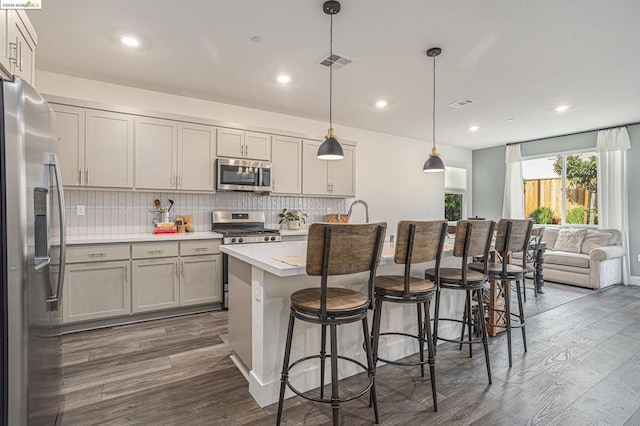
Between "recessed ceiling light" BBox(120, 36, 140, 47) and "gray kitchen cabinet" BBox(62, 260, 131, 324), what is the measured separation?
2083mm

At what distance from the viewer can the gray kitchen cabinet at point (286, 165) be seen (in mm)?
4559

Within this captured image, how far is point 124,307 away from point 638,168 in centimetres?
776

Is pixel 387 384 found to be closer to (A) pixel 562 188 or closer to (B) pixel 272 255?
(B) pixel 272 255

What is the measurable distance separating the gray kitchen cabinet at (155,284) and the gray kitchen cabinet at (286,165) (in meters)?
1.71

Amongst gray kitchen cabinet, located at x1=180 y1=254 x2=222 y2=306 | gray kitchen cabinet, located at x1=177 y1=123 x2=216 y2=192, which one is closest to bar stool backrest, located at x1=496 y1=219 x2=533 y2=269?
gray kitchen cabinet, located at x1=180 y1=254 x2=222 y2=306

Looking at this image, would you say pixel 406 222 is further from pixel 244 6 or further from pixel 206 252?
pixel 206 252

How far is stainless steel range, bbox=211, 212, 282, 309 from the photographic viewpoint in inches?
152

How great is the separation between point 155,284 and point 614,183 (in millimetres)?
7213

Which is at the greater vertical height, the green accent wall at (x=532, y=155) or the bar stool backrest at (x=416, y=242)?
the green accent wall at (x=532, y=155)

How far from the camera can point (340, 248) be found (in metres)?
1.63

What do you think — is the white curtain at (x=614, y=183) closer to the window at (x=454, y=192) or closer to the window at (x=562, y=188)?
the window at (x=562, y=188)

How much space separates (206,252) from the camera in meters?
3.77

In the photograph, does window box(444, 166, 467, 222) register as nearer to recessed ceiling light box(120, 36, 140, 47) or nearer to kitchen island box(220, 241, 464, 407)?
kitchen island box(220, 241, 464, 407)

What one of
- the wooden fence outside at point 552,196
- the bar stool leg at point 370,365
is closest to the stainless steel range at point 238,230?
the bar stool leg at point 370,365
